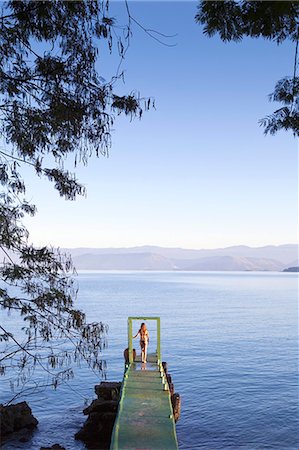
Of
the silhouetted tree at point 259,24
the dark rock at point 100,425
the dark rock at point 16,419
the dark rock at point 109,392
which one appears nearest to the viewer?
the silhouetted tree at point 259,24

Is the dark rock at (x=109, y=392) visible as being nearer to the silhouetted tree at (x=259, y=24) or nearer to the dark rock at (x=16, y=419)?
the dark rock at (x=16, y=419)

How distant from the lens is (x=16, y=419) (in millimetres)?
26047

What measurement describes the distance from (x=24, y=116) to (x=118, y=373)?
34.5m

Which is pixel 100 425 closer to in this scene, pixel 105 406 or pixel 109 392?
pixel 105 406

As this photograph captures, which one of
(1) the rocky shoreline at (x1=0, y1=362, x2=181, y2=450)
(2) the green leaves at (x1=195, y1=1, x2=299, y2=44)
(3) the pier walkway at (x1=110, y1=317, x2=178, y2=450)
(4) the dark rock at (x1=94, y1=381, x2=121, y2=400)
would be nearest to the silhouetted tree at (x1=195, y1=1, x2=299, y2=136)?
(2) the green leaves at (x1=195, y1=1, x2=299, y2=44)

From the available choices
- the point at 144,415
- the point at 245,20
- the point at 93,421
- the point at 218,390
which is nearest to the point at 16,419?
the point at 93,421

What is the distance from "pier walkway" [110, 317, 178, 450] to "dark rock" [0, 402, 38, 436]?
390 inches

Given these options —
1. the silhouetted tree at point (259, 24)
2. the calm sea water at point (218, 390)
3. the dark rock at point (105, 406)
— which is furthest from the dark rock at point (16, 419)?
the silhouetted tree at point (259, 24)

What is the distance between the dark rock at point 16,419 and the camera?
2484cm

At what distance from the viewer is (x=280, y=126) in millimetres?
9414

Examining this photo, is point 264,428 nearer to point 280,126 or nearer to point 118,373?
point 118,373

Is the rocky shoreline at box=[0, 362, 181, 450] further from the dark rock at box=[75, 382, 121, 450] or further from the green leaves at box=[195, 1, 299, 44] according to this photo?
the green leaves at box=[195, 1, 299, 44]

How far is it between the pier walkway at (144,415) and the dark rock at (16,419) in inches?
390

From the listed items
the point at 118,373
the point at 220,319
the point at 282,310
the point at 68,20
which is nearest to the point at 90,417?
the point at 118,373
